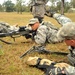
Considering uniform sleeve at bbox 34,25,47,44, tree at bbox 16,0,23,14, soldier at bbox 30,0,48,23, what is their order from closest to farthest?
1. uniform sleeve at bbox 34,25,47,44
2. soldier at bbox 30,0,48,23
3. tree at bbox 16,0,23,14

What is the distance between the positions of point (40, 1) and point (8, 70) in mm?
4755

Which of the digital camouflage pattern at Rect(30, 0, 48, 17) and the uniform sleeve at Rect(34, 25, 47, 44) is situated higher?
the digital camouflage pattern at Rect(30, 0, 48, 17)

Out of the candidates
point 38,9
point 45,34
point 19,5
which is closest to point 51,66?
point 45,34

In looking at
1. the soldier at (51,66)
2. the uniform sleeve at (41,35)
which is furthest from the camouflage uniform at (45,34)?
the soldier at (51,66)

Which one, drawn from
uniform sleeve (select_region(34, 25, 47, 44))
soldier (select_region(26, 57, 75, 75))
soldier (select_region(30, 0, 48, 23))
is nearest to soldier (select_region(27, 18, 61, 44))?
uniform sleeve (select_region(34, 25, 47, 44))

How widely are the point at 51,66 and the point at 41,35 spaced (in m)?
2.98

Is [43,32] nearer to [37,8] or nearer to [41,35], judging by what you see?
[41,35]

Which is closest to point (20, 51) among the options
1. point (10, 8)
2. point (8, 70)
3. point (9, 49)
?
point (9, 49)

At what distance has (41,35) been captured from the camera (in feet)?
26.4

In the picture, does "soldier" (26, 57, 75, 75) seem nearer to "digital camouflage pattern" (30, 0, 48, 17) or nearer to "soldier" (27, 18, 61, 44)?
"soldier" (27, 18, 61, 44)

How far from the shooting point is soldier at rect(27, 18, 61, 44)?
8.06 metres

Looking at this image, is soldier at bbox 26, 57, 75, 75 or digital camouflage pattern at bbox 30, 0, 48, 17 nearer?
soldier at bbox 26, 57, 75, 75

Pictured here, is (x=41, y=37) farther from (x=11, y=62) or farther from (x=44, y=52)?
(x=11, y=62)

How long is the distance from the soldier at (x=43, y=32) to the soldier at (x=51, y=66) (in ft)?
7.24
